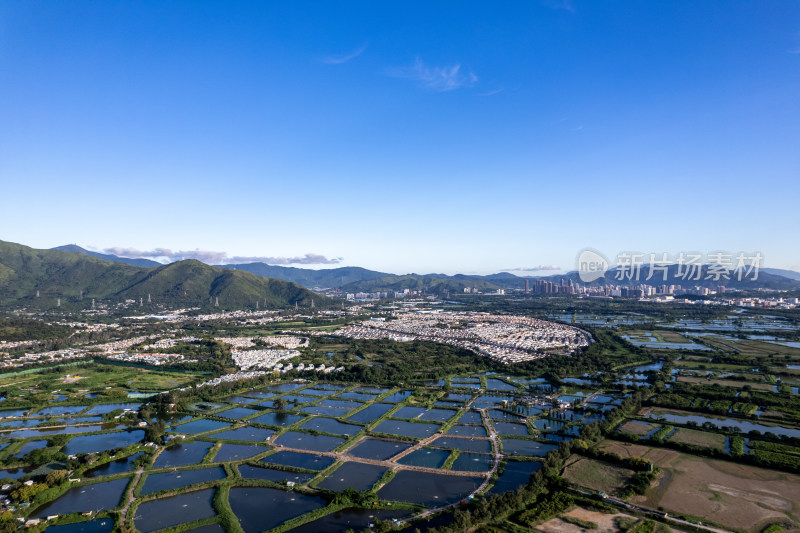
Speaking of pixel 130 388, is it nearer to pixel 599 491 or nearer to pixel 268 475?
pixel 268 475

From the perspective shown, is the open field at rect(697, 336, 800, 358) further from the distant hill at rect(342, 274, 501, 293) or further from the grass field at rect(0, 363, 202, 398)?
the distant hill at rect(342, 274, 501, 293)

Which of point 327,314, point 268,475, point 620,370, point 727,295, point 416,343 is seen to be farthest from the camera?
point 727,295

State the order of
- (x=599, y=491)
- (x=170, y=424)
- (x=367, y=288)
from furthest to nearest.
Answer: (x=367, y=288), (x=170, y=424), (x=599, y=491)

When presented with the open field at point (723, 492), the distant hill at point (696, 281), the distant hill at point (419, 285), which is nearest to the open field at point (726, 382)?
the open field at point (723, 492)

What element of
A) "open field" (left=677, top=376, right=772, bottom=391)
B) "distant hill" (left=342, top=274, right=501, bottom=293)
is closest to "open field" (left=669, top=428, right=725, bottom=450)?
"open field" (left=677, top=376, right=772, bottom=391)

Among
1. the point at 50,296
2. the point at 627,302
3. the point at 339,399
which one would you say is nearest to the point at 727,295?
the point at 627,302

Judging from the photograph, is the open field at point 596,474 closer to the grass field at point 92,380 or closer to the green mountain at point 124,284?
the grass field at point 92,380

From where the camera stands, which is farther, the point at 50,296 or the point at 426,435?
the point at 50,296

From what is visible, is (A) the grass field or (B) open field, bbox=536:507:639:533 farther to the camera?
(A) the grass field
